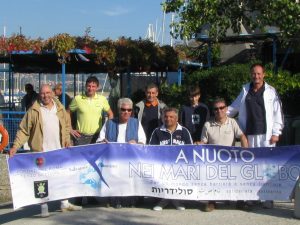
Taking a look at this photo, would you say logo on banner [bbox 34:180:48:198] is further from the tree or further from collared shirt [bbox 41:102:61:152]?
the tree

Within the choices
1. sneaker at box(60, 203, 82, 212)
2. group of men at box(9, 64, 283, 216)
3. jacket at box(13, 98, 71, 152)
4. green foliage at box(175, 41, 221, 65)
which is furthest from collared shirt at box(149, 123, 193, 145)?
green foliage at box(175, 41, 221, 65)

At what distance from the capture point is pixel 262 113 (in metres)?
8.20

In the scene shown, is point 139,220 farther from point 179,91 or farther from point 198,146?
point 179,91

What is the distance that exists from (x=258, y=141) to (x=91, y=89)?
2545mm

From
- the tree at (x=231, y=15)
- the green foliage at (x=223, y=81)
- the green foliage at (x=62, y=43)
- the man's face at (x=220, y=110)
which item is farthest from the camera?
the green foliage at (x=223, y=81)

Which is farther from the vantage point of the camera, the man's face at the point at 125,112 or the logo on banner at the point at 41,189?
the man's face at the point at 125,112

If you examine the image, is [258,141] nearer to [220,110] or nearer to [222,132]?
[222,132]

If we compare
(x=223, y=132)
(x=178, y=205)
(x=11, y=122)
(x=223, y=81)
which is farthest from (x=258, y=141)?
(x=11, y=122)

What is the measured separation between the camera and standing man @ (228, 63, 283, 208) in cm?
820

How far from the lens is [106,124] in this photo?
8.41 metres

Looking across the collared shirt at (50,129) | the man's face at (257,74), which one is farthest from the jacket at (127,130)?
the man's face at (257,74)

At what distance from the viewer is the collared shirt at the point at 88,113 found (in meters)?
8.64

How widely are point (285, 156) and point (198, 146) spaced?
1.20 metres

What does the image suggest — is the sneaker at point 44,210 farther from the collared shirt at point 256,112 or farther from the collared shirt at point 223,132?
the collared shirt at point 256,112
